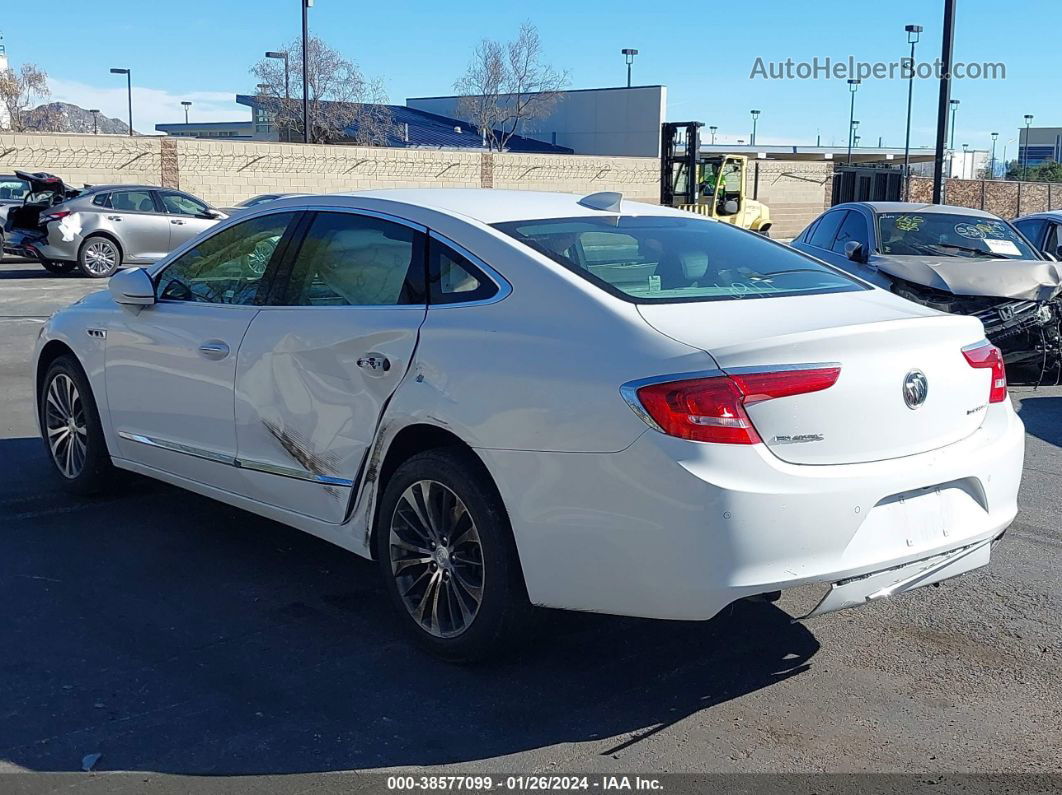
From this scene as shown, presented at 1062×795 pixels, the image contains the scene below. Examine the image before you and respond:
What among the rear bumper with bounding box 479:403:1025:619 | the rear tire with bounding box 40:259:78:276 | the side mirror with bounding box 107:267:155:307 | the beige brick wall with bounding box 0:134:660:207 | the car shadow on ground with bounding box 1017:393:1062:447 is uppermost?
the beige brick wall with bounding box 0:134:660:207

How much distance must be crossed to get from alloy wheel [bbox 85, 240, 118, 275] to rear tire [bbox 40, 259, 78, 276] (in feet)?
0.97

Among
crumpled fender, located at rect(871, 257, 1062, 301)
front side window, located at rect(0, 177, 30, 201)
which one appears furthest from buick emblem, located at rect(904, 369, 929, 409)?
front side window, located at rect(0, 177, 30, 201)

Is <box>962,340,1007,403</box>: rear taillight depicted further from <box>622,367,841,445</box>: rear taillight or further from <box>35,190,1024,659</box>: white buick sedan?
<box>622,367,841,445</box>: rear taillight

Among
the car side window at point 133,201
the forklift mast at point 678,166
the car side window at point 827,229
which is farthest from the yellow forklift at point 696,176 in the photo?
the car side window at point 827,229

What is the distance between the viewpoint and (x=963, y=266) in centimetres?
1009

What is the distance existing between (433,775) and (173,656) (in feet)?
4.26

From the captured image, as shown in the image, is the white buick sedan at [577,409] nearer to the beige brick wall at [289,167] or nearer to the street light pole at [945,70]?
the street light pole at [945,70]

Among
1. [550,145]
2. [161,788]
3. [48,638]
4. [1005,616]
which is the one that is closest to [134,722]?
[161,788]

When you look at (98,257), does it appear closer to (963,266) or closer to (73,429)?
(73,429)

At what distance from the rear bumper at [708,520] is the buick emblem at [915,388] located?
7.2 inches

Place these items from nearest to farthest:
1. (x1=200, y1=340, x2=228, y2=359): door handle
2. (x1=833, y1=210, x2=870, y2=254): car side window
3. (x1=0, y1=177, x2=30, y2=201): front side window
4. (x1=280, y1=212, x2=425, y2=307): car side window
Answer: (x1=280, y1=212, x2=425, y2=307): car side window → (x1=200, y1=340, x2=228, y2=359): door handle → (x1=833, y1=210, x2=870, y2=254): car side window → (x1=0, y1=177, x2=30, y2=201): front side window

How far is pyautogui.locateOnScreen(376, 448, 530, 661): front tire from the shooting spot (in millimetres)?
3938

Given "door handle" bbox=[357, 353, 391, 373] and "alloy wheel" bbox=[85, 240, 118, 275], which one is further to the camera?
"alloy wheel" bbox=[85, 240, 118, 275]

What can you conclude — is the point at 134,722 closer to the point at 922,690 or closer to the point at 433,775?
the point at 433,775
